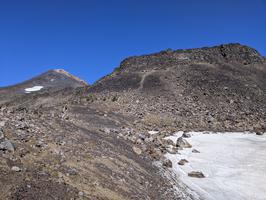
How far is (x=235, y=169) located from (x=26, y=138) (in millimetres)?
10950

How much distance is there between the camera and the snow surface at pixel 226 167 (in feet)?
44.8

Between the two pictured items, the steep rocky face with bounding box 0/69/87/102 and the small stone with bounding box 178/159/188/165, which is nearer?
the small stone with bounding box 178/159/188/165

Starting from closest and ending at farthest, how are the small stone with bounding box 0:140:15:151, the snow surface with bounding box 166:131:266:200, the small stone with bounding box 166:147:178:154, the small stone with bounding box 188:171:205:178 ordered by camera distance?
1. the small stone with bounding box 0:140:15:151
2. the snow surface with bounding box 166:131:266:200
3. the small stone with bounding box 188:171:205:178
4. the small stone with bounding box 166:147:178:154

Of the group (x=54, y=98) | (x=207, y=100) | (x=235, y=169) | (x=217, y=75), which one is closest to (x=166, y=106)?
(x=207, y=100)

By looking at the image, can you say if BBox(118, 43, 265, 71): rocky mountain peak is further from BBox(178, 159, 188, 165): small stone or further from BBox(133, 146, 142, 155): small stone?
BBox(133, 146, 142, 155): small stone

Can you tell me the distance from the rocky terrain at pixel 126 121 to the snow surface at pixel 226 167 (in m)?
0.97

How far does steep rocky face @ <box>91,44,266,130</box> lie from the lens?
112ft

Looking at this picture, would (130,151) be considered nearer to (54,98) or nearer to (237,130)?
(237,130)

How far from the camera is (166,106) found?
1433 inches

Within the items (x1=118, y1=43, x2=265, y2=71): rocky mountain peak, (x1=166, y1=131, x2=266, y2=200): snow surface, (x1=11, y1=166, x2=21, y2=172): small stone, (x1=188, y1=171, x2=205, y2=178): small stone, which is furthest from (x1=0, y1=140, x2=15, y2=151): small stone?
(x1=118, y1=43, x2=265, y2=71): rocky mountain peak

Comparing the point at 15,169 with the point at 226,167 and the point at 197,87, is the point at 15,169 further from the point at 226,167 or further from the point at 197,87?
the point at 197,87

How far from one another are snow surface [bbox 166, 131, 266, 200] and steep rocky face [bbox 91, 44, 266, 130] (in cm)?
702

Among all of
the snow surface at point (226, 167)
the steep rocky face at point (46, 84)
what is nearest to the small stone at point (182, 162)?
the snow surface at point (226, 167)

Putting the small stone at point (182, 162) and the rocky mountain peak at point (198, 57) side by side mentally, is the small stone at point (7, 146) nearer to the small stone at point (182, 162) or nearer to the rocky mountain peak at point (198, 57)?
the small stone at point (182, 162)
